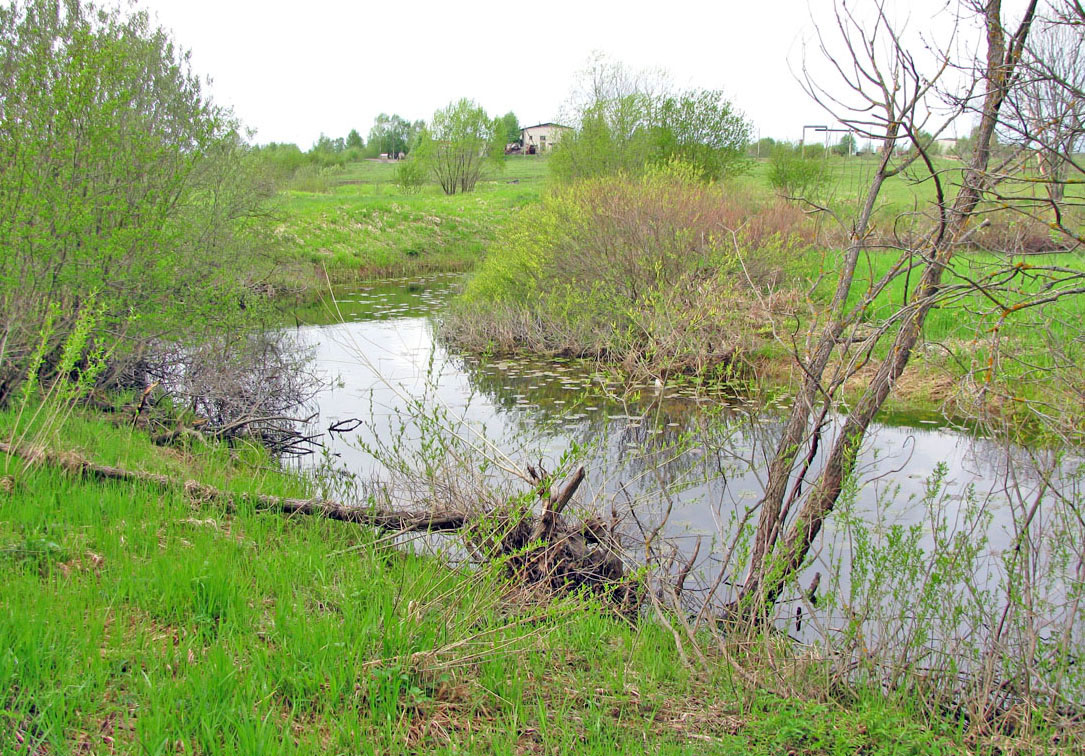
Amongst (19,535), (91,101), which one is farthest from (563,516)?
(91,101)

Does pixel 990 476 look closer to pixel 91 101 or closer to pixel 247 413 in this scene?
pixel 247 413

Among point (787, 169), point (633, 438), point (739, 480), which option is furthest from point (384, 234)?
point (739, 480)

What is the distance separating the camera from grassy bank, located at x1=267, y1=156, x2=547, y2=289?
28.1 m

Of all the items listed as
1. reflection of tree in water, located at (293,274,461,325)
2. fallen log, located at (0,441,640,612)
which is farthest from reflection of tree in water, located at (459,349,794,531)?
reflection of tree in water, located at (293,274,461,325)

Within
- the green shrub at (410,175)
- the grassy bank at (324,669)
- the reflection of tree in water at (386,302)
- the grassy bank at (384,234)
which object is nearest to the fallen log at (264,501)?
the grassy bank at (324,669)

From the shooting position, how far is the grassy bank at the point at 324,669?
9.25 ft

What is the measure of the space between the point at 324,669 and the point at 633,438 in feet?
21.4

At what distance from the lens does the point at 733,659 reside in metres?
4.04

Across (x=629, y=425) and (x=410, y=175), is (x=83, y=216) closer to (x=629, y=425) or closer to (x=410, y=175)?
(x=629, y=425)

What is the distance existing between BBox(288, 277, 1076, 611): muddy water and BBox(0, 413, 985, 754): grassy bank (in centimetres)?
99

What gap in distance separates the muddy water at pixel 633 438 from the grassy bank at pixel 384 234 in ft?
25.3

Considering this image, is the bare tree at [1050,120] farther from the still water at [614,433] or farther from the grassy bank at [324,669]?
the grassy bank at [324,669]

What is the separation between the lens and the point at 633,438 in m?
9.39

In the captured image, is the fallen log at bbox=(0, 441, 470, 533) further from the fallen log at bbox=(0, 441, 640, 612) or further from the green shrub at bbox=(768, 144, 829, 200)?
the green shrub at bbox=(768, 144, 829, 200)
